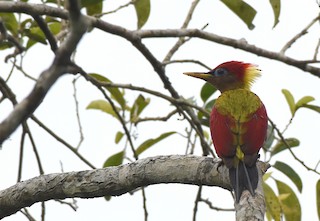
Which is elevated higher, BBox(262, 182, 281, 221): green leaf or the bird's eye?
the bird's eye

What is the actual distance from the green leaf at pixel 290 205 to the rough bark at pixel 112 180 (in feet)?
Answer: 5.24

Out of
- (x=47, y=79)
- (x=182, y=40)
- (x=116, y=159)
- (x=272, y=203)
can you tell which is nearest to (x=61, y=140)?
(x=116, y=159)

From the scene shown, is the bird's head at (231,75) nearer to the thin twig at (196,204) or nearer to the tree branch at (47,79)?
the thin twig at (196,204)

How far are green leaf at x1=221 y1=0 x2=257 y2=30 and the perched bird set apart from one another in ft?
1.72

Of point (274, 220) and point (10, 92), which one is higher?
point (10, 92)

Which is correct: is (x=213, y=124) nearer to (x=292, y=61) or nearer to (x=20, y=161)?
(x=292, y=61)

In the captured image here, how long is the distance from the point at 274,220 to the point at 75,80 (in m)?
1.96

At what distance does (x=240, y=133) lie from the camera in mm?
4105

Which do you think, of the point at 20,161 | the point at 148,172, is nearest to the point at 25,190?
the point at 148,172

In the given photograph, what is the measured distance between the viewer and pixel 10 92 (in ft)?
14.8

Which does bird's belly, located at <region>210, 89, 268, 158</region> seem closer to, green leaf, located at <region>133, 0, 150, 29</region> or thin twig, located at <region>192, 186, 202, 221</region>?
thin twig, located at <region>192, 186, 202, 221</region>

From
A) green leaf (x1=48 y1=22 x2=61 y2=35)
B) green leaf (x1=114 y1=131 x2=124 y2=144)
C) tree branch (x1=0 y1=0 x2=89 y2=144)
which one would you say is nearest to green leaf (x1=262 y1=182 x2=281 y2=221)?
green leaf (x1=114 y1=131 x2=124 y2=144)

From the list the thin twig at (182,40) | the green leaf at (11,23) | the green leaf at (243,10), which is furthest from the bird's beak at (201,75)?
the green leaf at (11,23)

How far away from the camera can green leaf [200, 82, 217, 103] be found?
5512mm
